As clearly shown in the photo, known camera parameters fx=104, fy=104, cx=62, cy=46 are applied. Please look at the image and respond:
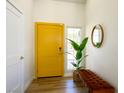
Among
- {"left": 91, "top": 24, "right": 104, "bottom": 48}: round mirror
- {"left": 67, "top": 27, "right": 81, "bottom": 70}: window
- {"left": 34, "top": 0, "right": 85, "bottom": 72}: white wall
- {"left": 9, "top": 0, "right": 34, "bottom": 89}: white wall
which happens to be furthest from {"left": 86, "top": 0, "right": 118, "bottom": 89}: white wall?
{"left": 9, "top": 0, "right": 34, "bottom": 89}: white wall

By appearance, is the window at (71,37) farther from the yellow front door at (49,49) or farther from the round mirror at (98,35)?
the round mirror at (98,35)

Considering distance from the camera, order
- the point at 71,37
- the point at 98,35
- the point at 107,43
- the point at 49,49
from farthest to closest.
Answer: the point at 71,37 < the point at 49,49 < the point at 98,35 < the point at 107,43

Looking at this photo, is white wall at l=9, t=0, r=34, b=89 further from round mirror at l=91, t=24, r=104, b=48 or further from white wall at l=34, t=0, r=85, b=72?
round mirror at l=91, t=24, r=104, b=48

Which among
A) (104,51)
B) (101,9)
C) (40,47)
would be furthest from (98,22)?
(40,47)

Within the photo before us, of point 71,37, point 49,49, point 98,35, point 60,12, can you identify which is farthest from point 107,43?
point 60,12

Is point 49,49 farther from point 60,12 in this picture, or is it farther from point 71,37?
point 60,12

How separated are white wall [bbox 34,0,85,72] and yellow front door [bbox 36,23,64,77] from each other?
246 mm

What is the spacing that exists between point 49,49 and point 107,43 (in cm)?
219

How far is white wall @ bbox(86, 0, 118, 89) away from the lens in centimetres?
240

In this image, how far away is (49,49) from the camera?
13.5 feet

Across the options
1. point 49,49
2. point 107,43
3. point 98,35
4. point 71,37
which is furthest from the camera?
point 71,37

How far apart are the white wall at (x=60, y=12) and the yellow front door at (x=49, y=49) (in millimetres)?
246

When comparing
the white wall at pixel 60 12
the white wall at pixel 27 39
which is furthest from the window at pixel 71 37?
the white wall at pixel 27 39
